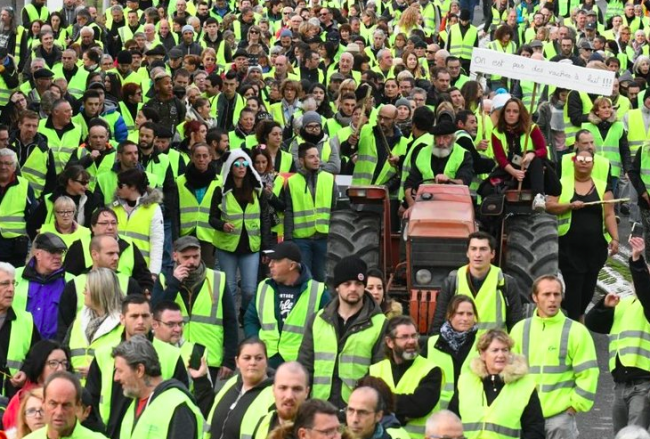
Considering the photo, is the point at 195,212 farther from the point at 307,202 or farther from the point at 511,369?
the point at 511,369

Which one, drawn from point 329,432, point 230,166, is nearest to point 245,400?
point 329,432

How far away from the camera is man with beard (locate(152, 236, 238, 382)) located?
14695 millimetres

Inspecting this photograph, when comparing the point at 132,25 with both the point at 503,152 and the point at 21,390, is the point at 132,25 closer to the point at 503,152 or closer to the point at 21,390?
the point at 503,152

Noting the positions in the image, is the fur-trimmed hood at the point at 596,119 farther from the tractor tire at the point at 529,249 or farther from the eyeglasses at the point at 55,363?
the eyeglasses at the point at 55,363

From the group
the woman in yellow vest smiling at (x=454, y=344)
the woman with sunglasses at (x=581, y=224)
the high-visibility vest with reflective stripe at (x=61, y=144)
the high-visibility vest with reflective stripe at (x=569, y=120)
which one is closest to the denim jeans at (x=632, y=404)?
the woman in yellow vest smiling at (x=454, y=344)

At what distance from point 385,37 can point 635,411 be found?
58.4ft

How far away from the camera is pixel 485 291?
14859mm

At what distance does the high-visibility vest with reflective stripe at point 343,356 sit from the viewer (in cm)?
1358

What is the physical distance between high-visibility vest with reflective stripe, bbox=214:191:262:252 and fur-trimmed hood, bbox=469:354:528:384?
6.00 meters

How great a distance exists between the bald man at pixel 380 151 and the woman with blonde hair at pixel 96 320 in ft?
20.6

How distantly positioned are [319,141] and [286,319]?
553 cm

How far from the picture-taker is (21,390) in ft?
42.2

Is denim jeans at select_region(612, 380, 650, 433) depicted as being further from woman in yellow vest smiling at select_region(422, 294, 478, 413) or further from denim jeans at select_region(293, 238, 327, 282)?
denim jeans at select_region(293, 238, 327, 282)

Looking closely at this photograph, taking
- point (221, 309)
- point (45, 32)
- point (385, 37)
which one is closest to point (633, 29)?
point (385, 37)
